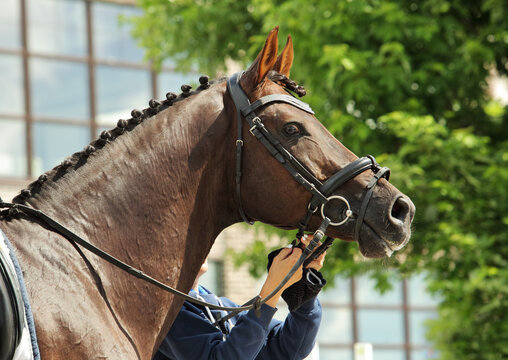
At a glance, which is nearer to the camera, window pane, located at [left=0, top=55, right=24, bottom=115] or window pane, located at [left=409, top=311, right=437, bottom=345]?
window pane, located at [left=0, top=55, right=24, bottom=115]

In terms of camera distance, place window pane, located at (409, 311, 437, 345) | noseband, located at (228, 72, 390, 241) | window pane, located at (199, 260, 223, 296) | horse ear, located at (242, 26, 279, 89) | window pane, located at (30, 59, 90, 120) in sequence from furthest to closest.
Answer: window pane, located at (409, 311, 437, 345) < window pane, located at (199, 260, 223, 296) < window pane, located at (30, 59, 90, 120) < horse ear, located at (242, 26, 279, 89) < noseband, located at (228, 72, 390, 241)

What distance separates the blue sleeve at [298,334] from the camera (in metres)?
3.39

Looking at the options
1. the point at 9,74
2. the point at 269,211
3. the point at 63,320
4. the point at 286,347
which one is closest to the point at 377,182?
the point at 269,211

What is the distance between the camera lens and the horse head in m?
2.79

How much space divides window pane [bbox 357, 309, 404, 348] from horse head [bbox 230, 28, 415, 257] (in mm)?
12595

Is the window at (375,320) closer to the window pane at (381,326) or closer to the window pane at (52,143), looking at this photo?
the window pane at (381,326)

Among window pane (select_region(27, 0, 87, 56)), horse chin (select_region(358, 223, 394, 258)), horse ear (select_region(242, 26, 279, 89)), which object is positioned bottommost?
horse chin (select_region(358, 223, 394, 258))

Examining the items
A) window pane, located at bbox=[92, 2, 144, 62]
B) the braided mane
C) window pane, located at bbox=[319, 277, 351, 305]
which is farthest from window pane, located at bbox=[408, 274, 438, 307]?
the braided mane

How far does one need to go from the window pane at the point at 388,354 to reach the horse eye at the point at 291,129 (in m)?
13.1

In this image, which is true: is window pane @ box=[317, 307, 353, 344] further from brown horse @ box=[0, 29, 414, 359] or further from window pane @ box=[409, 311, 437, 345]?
brown horse @ box=[0, 29, 414, 359]

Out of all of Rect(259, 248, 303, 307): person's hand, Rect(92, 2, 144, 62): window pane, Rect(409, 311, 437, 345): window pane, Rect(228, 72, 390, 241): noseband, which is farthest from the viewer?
Rect(409, 311, 437, 345): window pane

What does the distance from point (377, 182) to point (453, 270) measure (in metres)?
4.86

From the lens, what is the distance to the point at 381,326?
15.3 metres

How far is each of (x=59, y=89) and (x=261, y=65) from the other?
9.67m
